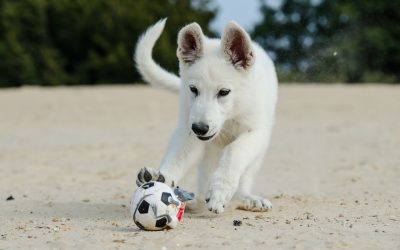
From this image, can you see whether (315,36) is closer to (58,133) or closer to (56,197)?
(58,133)

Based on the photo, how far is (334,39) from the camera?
35.3 m

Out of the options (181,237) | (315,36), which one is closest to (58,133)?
(181,237)

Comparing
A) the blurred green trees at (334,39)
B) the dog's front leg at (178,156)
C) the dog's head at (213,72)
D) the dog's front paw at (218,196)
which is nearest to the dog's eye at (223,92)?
the dog's head at (213,72)

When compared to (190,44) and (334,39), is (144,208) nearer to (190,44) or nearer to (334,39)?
(190,44)

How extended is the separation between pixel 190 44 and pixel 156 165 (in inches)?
183

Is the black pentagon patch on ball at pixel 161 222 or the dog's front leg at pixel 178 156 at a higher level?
the dog's front leg at pixel 178 156

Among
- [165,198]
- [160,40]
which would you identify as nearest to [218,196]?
[165,198]

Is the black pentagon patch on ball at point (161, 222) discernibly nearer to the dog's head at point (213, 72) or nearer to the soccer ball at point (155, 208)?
the soccer ball at point (155, 208)

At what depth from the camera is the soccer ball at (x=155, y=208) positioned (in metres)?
5.38

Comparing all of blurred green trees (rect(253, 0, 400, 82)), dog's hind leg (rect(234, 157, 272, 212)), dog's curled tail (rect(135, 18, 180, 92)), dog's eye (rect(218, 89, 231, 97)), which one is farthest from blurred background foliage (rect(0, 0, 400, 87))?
dog's eye (rect(218, 89, 231, 97))

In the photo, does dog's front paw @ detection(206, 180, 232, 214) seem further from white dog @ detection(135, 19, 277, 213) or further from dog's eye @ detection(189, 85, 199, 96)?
dog's eye @ detection(189, 85, 199, 96)

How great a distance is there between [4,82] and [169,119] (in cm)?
1793

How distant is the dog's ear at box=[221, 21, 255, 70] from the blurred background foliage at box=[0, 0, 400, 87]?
23331 millimetres

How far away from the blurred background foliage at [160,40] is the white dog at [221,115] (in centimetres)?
2301
